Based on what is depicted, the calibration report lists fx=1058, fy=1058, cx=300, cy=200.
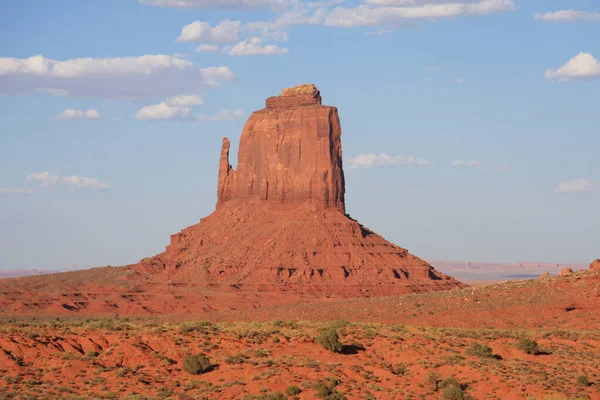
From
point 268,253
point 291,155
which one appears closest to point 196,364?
point 268,253

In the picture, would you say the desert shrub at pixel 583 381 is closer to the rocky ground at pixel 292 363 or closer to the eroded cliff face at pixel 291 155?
the rocky ground at pixel 292 363

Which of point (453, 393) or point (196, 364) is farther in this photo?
point (196, 364)

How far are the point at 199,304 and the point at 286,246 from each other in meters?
17.6

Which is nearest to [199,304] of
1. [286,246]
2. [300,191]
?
[286,246]

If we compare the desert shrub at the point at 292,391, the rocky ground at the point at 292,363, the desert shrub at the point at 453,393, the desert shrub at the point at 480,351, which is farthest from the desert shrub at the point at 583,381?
the desert shrub at the point at 292,391

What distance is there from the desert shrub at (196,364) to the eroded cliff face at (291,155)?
293ft

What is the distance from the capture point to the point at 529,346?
56.4 m

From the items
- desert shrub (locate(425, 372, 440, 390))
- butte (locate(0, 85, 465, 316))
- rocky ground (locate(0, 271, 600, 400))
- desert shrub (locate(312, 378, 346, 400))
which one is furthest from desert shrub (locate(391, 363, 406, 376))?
butte (locate(0, 85, 465, 316))

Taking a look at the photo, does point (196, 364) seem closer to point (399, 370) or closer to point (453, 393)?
point (399, 370)

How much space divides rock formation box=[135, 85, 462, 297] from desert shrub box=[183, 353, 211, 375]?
2863 inches

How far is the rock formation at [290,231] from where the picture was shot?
415 feet

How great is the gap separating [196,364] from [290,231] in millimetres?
85057

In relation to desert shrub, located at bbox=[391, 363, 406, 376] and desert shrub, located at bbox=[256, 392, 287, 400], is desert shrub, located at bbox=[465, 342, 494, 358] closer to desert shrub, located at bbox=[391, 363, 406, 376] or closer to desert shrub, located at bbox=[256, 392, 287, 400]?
desert shrub, located at bbox=[391, 363, 406, 376]

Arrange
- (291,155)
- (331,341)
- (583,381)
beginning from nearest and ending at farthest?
(583,381) < (331,341) < (291,155)
